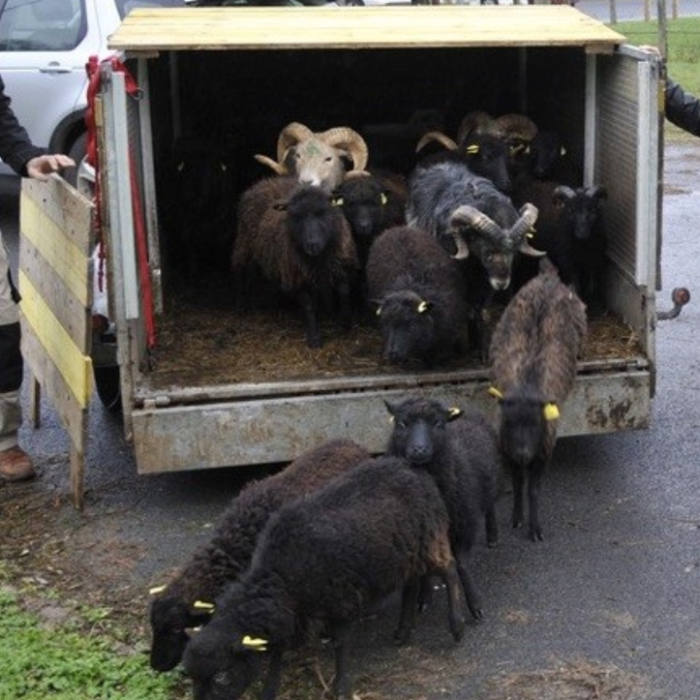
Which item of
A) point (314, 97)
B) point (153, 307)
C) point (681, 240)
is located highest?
point (314, 97)

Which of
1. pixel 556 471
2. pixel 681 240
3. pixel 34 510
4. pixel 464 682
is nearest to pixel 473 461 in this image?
pixel 464 682

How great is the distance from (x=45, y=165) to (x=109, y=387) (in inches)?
74.4

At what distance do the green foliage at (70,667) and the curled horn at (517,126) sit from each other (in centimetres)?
571

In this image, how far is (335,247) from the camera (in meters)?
9.26

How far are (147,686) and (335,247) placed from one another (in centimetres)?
403

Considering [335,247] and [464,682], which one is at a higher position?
[335,247]

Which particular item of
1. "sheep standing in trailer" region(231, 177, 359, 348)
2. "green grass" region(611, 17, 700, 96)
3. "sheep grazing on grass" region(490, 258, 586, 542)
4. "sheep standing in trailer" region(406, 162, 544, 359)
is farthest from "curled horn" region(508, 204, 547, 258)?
"green grass" region(611, 17, 700, 96)

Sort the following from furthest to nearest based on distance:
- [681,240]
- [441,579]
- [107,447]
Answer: [681,240] < [107,447] < [441,579]

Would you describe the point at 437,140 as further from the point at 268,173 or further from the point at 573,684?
the point at 573,684

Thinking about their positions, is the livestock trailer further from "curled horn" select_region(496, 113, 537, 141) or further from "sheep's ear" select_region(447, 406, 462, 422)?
"sheep's ear" select_region(447, 406, 462, 422)

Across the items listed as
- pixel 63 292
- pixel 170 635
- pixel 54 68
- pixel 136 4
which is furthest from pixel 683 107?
pixel 54 68

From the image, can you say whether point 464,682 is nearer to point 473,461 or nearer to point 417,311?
point 473,461

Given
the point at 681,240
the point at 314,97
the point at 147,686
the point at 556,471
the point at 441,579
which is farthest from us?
the point at 681,240

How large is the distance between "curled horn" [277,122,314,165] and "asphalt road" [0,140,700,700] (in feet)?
8.69
